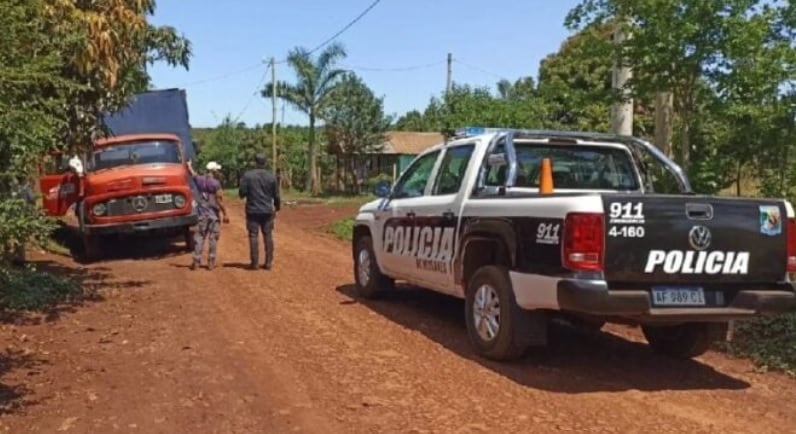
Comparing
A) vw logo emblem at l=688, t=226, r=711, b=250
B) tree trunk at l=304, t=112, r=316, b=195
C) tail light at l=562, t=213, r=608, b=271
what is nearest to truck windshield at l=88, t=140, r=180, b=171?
tail light at l=562, t=213, r=608, b=271

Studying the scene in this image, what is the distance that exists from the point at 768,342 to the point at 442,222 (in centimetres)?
314

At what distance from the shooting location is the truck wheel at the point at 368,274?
10.1 meters

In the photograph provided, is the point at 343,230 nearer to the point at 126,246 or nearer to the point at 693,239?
the point at 126,246

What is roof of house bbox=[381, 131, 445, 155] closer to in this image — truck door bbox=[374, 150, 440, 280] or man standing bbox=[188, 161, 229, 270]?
man standing bbox=[188, 161, 229, 270]

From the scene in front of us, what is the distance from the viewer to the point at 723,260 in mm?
6230

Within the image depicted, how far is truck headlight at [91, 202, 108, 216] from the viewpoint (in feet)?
49.1

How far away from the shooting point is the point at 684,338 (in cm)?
732

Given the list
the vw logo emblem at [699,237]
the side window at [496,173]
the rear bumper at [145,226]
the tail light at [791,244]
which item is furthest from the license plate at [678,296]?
the rear bumper at [145,226]

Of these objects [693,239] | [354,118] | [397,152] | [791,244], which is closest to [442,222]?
[693,239]

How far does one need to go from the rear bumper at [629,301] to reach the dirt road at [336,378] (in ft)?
1.91

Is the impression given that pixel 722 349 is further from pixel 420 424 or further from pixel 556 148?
pixel 420 424

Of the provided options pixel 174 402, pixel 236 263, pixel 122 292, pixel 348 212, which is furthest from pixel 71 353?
pixel 348 212

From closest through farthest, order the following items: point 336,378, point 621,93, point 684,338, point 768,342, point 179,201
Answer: point 336,378, point 684,338, point 768,342, point 621,93, point 179,201

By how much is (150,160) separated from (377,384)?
10923 mm
